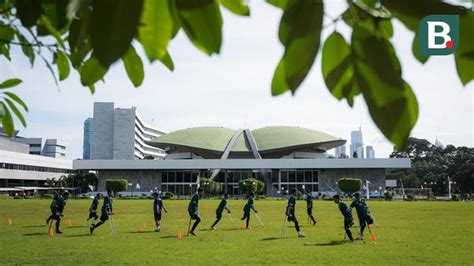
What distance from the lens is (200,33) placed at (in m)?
0.79

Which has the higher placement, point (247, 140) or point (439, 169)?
point (247, 140)

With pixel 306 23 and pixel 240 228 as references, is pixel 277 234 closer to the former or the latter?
pixel 240 228

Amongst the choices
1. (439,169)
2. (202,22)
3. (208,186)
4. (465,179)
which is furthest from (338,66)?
(439,169)

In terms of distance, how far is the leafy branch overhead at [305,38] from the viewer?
0.71 metres

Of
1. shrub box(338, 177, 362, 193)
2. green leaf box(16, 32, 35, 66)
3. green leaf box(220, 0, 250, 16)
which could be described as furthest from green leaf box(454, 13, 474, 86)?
shrub box(338, 177, 362, 193)

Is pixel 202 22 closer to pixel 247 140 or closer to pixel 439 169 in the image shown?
pixel 439 169

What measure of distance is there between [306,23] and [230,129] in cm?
9045

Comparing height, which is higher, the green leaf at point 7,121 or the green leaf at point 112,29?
the green leaf at point 7,121

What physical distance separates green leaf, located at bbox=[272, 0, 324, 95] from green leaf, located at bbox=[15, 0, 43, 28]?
681 millimetres

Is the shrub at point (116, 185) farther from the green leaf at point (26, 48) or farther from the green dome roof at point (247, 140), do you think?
the green leaf at point (26, 48)

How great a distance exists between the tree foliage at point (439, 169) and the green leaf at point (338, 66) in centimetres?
6837

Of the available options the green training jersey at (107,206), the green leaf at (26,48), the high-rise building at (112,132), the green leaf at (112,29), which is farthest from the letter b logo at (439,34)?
the high-rise building at (112,132)

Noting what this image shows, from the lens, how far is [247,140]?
87062mm

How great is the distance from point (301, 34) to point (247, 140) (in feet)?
283
